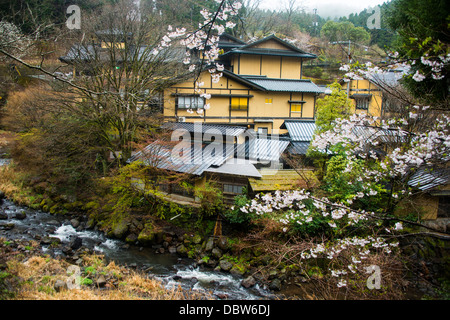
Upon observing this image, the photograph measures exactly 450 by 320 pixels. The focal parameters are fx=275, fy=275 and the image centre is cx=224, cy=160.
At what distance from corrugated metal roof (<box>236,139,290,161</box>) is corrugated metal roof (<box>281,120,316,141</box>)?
7.93 feet

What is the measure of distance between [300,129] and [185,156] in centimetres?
909

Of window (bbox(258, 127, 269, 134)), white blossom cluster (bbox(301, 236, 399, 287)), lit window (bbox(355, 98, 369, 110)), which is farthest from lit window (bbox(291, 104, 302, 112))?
white blossom cluster (bbox(301, 236, 399, 287))

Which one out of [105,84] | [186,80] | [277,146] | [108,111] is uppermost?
[186,80]

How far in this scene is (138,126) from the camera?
53.7ft

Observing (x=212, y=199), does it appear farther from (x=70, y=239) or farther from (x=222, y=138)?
(x=70, y=239)

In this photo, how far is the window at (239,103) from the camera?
21062mm

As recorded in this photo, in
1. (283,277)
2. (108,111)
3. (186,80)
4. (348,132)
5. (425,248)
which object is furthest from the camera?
(186,80)

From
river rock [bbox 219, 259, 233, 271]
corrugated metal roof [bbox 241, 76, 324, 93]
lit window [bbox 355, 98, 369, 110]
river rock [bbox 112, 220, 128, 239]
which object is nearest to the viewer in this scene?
river rock [bbox 219, 259, 233, 271]

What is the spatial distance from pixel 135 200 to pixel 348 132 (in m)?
10.9

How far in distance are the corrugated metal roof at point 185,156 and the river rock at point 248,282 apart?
15.9 ft

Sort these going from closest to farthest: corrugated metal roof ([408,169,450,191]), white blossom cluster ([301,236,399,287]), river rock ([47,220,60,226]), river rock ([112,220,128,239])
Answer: white blossom cluster ([301,236,399,287]) → corrugated metal roof ([408,169,450,191]) → river rock ([112,220,128,239]) → river rock ([47,220,60,226])

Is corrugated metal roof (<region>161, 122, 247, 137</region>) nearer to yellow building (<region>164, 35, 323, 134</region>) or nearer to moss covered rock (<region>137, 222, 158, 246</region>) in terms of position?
yellow building (<region>164, 35, 323, 134</region>)

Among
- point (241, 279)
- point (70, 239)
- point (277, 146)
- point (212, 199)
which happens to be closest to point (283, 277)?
point (241, 279)

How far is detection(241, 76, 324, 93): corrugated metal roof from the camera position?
21.4m
